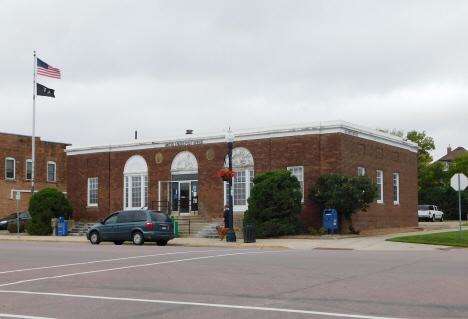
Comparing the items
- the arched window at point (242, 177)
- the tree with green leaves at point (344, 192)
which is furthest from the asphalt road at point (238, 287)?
the arched window at point (242, 177)

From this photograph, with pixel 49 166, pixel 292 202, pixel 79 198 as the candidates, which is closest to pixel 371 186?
pixel 292 202

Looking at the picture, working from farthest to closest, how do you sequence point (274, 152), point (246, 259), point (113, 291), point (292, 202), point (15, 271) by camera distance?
point (274, 152)
point (292, 202)
point (246, 259)
point (15, 271)
point (113, 291)

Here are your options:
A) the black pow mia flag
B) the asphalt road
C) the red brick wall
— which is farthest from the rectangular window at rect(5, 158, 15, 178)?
the asphalt road

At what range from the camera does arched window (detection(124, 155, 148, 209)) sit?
3856 cm

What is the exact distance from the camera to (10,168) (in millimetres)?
54281

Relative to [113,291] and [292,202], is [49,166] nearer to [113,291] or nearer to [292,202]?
[292,202]

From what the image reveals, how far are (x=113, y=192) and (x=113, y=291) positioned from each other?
95.4 ft

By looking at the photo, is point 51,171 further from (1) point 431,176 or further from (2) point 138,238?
(1) point 431,176

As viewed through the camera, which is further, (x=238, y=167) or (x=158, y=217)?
(x=238, y=167)

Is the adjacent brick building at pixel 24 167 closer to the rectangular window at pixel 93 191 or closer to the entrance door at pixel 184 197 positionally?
the rectangular window at pixel 93 191

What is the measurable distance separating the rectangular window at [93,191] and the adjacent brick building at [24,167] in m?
15.6

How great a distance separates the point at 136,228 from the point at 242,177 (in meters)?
9.72

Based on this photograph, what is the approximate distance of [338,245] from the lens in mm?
24359

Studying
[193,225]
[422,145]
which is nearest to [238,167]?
[193,225]
